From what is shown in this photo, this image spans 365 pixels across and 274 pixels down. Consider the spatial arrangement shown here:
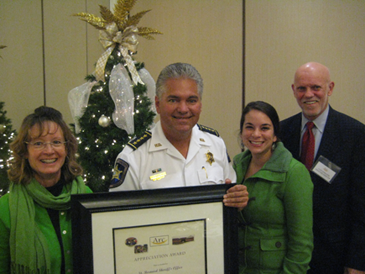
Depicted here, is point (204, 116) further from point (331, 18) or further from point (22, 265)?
point (22, 265)

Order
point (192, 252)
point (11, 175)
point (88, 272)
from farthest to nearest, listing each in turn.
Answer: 1. point (11, 175)
2. point (192, 252)
3. point (88, 272)

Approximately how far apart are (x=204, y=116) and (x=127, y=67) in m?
1.66

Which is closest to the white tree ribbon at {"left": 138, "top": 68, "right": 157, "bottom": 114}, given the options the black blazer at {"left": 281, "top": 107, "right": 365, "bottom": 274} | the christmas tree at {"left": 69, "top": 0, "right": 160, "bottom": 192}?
the christmas tree at {"left": 69, "top": 0, "right": 160, "bottom": 192}

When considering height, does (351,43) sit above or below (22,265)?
above

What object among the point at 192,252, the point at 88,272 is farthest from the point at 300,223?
the point at 88,272

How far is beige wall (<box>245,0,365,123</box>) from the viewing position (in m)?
3.91

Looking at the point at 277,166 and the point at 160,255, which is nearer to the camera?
the point at 160,255

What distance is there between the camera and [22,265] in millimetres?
1330

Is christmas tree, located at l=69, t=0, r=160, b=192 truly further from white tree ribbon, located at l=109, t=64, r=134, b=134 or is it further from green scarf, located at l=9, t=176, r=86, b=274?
green scarf, located at l=9, t=176, r=86, b=274

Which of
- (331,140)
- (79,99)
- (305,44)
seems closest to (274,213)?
(331,140)

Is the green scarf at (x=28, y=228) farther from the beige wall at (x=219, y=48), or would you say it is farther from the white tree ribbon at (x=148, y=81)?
the beige wall at (x=219, y=48)

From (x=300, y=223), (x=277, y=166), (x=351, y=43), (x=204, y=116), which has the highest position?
(x=351, y=43)

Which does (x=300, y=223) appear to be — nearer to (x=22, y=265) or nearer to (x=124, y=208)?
(x=124, y=208)

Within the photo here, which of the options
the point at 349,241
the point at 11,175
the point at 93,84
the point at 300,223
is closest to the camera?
the point at 11,175
